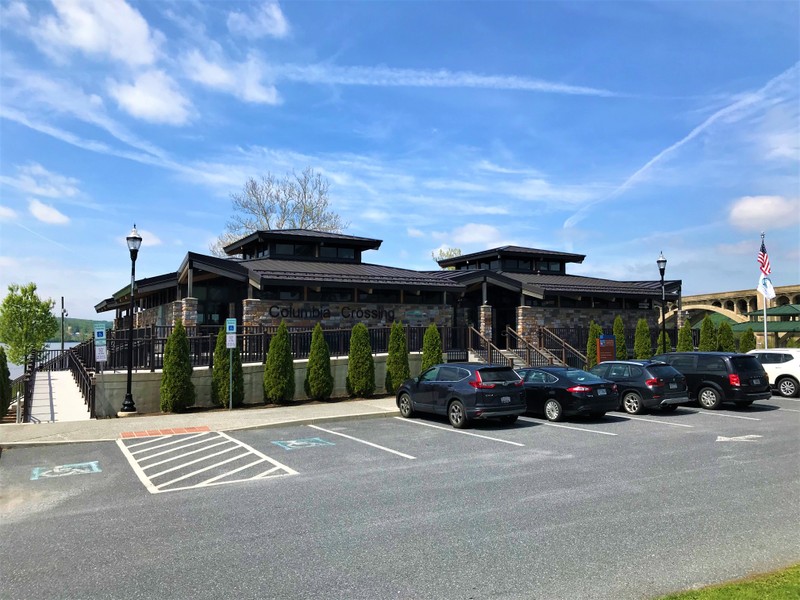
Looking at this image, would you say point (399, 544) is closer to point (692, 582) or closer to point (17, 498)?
point (692, 582)

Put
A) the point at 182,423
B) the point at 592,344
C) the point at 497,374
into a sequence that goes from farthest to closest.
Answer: the point at 592,344 → the point at 182,423 → the point at 497,374

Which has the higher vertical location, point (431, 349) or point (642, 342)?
point (642, 342)

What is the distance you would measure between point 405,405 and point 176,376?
6.63 m

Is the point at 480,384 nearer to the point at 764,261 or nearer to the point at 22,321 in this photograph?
the point at 764,261

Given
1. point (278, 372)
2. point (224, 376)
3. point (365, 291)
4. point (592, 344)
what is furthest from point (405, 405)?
point (592, 344)

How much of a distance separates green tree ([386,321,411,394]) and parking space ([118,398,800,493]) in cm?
572

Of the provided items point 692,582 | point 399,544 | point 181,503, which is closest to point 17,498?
point 181,503

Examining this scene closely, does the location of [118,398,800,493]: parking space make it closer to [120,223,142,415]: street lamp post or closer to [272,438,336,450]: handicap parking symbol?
[272,438,336,450]: handicap parking symbol

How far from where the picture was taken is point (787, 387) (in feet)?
68.0

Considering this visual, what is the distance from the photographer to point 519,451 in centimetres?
1127

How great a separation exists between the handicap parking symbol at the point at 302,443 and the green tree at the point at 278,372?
6.11 m

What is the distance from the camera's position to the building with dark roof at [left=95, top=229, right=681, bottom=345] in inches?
923

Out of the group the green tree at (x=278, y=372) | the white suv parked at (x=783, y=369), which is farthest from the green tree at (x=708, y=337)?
the green tree at (x=278, y=372)

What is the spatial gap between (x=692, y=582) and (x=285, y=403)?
15365 mm
